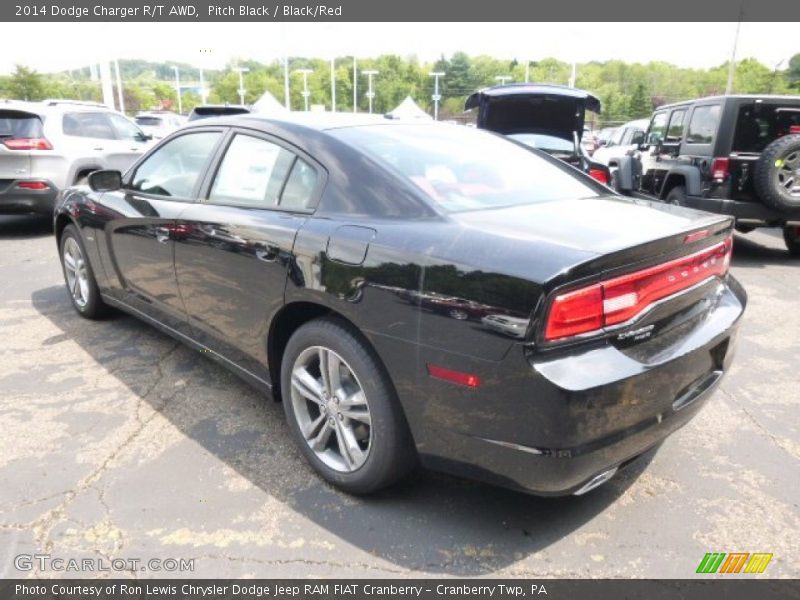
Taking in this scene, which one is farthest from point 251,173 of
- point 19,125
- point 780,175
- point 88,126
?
point 88,126

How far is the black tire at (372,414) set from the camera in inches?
89.0

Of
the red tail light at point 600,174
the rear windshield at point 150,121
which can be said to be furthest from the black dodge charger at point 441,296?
the rear windshield at point 150,121

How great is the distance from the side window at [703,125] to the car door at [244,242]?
5.92 metres

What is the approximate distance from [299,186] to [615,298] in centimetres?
147

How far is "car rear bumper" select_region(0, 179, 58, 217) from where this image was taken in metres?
7.70

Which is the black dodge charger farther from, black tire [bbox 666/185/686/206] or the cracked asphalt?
black tire [bbox 666/185/686/206]

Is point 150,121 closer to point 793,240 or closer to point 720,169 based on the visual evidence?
point 720,169

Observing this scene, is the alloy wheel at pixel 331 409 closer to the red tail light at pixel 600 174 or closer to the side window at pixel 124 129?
the red tail light at pixel 600 174

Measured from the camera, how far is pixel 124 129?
935 centimetres

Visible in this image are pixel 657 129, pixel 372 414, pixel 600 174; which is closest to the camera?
pixel 372 414
